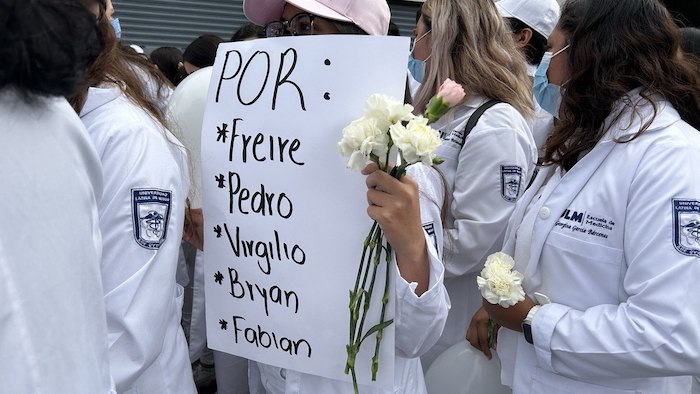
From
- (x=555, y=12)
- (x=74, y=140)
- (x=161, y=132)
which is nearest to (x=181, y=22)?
(x=555, y=12)

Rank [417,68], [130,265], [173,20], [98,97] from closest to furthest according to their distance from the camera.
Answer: [130,265] → [98,97] → [417,68] → [173,20]

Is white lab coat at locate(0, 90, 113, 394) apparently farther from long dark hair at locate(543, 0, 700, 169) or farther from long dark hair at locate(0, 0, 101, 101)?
long dark hair at locate(543, 0, 700, 169)

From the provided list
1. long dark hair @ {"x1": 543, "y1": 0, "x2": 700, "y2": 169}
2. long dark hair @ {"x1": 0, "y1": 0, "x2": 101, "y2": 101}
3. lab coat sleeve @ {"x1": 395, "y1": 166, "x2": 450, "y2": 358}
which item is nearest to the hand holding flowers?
lab coat sleeve @ {"x1": 395, "y1": 166, "x2": 450, "y2": 358}

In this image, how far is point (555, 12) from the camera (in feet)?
13.2

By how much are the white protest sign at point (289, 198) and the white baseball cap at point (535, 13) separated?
2486mm

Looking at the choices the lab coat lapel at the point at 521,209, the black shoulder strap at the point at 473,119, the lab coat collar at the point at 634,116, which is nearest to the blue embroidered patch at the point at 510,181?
the black shoulder strap at the point at 473,119

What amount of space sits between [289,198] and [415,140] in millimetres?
441

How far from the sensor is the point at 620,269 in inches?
73.6

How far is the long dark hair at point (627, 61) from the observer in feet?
6.40

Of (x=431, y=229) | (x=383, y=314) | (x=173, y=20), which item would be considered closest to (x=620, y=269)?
(x=431, y=229)

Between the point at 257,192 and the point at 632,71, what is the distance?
1.05 meters

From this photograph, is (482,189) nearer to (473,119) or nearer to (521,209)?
(473,119)

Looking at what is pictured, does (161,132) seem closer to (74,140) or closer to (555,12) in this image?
(74,140)

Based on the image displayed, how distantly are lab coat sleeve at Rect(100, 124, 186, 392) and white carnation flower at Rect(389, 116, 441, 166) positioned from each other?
59 centimetres
